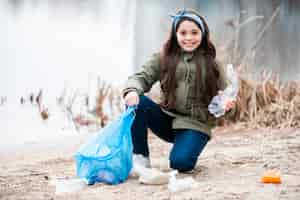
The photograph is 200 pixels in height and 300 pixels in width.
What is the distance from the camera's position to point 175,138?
3.14 metres

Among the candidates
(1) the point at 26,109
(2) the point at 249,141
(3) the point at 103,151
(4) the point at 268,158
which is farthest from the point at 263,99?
(3) the point at 103,151

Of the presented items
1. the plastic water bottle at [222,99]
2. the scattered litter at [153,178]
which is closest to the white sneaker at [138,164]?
the scattered litter at [153,178]

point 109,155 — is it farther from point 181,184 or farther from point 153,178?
point 181,184

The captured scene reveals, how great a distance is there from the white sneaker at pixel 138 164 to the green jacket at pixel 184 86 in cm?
22

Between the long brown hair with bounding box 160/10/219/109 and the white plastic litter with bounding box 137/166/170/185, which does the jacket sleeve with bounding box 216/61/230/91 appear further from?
the white plastic litter with bounding box 137/166/170/185

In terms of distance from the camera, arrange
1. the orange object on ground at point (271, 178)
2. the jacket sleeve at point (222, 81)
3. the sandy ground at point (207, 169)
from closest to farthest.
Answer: the sandy ground at point (207, 169), the orange object on ground at point (271, 178), the jacket sleeve at point (222, 81)

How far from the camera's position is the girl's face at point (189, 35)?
2.99 m

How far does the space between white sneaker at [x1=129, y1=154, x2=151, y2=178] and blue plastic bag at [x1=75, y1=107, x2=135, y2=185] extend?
8cm

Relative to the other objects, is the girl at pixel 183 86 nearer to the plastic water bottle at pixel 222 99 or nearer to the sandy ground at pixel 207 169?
the plastic water bottle at pixel 222 99

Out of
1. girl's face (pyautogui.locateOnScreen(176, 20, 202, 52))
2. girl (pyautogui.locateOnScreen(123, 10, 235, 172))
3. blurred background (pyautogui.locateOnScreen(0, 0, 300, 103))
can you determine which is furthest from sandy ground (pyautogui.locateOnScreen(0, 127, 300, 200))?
blurred background (pyautogui.locateOnScreen(0, 0, 300, 103))

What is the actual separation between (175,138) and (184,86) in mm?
302

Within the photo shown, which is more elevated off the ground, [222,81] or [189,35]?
[189,35]

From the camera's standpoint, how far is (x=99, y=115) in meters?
5.63

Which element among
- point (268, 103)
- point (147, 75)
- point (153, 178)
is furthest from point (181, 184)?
point (268, 103)
